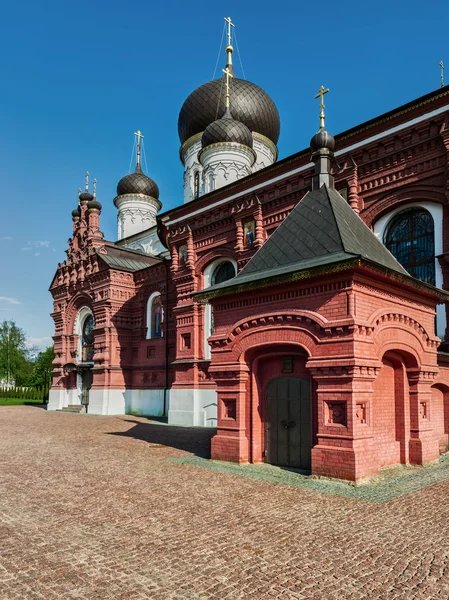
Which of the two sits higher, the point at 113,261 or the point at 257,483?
the point at 113,261

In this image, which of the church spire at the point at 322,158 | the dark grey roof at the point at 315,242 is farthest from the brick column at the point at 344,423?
the church spire at the point at 322,158

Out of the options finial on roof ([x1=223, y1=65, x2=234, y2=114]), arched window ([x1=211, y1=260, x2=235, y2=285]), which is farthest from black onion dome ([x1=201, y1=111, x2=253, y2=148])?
arched window ([x1=211, y1=260, x2=235, y2=285])

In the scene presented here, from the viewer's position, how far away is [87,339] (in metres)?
29.6

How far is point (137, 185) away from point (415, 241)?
25.4 meters

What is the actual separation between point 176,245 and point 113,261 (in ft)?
21.6

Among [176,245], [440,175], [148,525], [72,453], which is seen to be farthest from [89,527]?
[176,245]

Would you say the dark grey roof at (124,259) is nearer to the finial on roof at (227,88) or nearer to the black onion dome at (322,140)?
the finial on roof at (227,88)

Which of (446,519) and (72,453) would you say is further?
(72,453)

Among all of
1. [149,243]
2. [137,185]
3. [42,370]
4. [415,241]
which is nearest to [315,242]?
[415,241]

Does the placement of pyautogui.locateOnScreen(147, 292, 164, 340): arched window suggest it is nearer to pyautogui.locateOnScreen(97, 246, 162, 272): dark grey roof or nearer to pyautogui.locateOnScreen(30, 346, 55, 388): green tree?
pyautogui.locateOnScreen(97, 246, 162, 272): dark grey roof

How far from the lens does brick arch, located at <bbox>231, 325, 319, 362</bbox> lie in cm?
905

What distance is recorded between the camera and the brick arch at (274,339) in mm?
9047

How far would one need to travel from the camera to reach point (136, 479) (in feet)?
29.1

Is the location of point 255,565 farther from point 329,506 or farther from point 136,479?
point 136,479
